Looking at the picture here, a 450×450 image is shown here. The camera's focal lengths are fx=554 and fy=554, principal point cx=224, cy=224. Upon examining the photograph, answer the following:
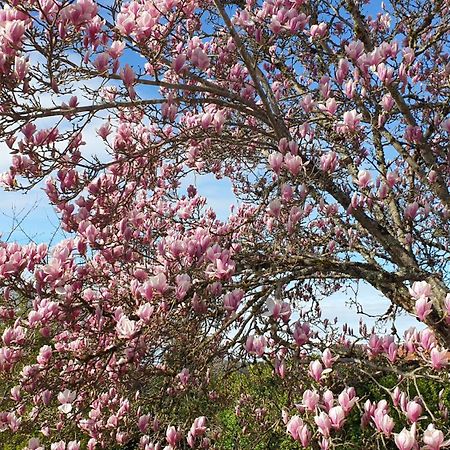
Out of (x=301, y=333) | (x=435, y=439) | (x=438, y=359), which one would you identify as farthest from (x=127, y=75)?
(x=435, y=439)

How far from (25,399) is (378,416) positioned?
6.42 ft

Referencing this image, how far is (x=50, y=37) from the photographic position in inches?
101

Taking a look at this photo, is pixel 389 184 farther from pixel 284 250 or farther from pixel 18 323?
pixel 18 323

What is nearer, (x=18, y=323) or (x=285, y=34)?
(x=18, y=323)

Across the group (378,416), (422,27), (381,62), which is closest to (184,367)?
(378,416)

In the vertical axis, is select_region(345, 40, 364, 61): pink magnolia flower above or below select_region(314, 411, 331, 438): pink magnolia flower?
above

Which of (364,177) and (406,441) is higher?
(364,177)

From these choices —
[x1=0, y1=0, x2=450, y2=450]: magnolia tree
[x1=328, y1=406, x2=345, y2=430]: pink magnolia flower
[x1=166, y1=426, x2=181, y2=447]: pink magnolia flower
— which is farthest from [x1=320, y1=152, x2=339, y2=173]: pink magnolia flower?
[x1=166, y1=426, x2=181, y2=447]: pink magnolia flower

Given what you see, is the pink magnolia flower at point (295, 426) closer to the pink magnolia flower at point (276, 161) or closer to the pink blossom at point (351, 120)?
the pink magnolia flower at point (276, 161)

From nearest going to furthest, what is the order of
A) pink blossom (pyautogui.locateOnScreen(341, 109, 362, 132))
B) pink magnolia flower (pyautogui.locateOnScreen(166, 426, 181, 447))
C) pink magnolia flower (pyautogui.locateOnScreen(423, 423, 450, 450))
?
pink magnolia flower (pyautogui.locateOnScreen(423, 423, 450, 450)) < pink magnolia flower (pyautogui.locateOnScreen(166, 426, 181, 447)) < pink blossom (pyautogui.locateOnScreen(341, 109, 362, 132))

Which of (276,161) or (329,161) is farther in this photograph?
(329,161)

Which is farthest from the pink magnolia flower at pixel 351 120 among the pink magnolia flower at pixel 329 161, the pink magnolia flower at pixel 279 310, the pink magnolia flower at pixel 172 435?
the pink magnolia flower at pixel 172 435

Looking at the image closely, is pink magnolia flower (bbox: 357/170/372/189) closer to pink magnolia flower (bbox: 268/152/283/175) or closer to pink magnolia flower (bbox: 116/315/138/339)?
pink magnolia flower (bbox: 268/152/283/175)

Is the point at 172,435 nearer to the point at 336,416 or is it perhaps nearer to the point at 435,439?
the point at 336,416
